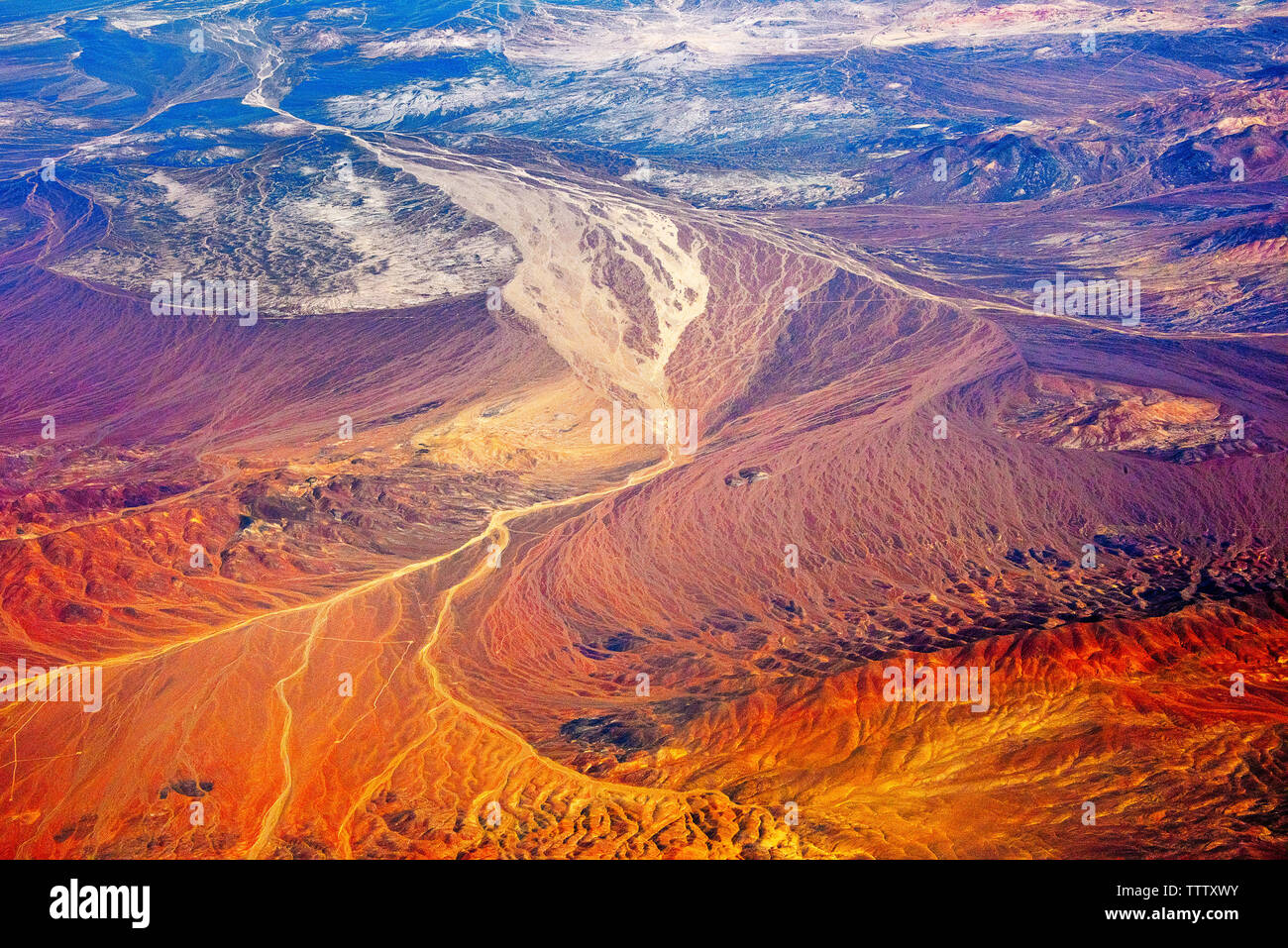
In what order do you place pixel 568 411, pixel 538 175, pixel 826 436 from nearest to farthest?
pixel 826 436 → pixel 568 411 → pixel 538 175

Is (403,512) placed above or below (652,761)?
above

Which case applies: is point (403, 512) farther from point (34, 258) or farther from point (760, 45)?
point (760, 45)

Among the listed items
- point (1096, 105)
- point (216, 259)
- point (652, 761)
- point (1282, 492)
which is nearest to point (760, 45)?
point (1096, 105)

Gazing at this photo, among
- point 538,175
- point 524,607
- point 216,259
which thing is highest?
point 538,175

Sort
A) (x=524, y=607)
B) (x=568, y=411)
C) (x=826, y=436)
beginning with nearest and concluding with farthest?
(x=524, y=607) → (x=826, y=436) → (x=568, y=411)

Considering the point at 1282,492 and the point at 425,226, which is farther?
the point at 425,226

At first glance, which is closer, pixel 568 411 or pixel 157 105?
pixel 568 411

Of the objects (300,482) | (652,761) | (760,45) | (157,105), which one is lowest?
(652,761)

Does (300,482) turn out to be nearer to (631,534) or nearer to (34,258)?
(631,534)

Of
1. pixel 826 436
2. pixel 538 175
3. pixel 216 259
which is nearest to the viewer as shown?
pixel 826 436

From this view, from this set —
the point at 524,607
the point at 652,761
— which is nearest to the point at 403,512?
the point at 524,607
